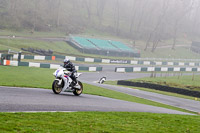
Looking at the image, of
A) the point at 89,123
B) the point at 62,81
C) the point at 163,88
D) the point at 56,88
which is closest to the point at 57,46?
the point at 163,88

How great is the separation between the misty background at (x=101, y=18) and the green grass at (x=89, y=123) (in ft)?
185

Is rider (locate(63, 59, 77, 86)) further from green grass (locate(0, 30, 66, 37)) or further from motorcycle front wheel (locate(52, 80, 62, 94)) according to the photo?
green grass (locate(0, 30, 66, 37))

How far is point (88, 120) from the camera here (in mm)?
9367

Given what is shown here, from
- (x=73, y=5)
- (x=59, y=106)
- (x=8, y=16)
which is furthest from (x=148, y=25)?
(x=59, y=106)

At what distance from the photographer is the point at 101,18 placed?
9550 centimetres

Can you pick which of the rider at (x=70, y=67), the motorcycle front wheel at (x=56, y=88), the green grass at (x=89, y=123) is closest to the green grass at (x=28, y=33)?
the rider at (x=70, y=67)

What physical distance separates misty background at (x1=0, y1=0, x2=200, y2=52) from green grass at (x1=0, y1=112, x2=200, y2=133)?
5631 centimetres

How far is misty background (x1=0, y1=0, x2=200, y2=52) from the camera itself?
68.6m

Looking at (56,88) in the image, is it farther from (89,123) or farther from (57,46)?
(57,46)

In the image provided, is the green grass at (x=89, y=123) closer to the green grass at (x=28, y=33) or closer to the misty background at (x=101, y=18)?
the green grass at (x=28, y=33)

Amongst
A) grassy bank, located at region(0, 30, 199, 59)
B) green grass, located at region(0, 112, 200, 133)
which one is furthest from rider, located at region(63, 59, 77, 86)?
grassy bank, located at region(0, 30, 199, 59)

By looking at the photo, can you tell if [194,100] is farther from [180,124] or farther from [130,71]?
[130,71]

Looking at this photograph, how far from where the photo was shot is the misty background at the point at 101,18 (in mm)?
68562

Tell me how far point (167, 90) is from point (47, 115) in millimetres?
21921
